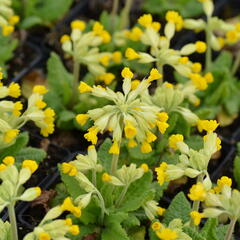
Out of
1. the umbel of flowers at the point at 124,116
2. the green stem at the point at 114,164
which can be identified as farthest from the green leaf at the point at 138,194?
the umbel of flowers at the point at 124,116

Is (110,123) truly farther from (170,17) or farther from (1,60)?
(1,60)

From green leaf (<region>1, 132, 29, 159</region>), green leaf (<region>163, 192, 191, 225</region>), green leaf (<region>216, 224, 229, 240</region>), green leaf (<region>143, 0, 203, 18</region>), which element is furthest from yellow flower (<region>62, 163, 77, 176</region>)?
green leaf (<region>143, 0, 203, 18</region>)

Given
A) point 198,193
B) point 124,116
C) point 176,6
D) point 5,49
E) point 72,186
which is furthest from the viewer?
point 176,6

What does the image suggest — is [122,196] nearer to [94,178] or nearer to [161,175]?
[94,178]

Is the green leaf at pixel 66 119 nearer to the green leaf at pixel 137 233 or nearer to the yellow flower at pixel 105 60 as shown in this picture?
the yellow flower at pixel 105 60

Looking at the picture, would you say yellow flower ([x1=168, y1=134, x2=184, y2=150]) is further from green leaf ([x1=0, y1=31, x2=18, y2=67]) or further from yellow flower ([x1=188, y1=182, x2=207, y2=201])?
green leaf ([x1=0, y1=31, x2=18, y2=67])

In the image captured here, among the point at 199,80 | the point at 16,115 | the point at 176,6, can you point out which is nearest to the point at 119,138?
the point at 16,115

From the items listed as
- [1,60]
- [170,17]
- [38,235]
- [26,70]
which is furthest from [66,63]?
[38,235]
